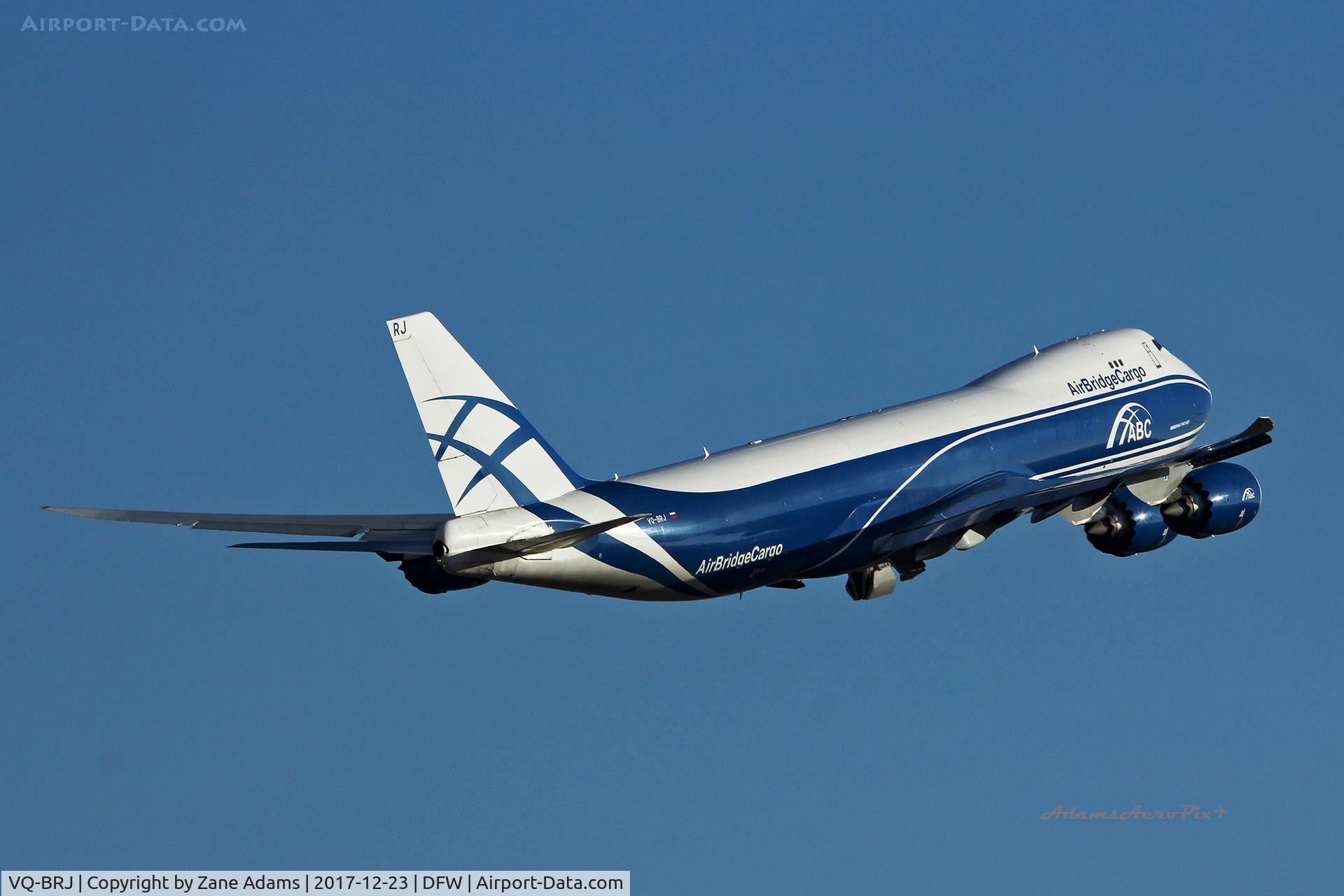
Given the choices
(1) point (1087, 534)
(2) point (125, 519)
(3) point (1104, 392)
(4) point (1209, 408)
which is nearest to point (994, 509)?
(1) point (1087, 534)

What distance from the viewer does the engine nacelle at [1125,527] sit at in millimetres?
61969

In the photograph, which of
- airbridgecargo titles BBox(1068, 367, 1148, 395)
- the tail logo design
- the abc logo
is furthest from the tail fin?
the abc logo

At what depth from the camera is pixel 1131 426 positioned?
66188 mm

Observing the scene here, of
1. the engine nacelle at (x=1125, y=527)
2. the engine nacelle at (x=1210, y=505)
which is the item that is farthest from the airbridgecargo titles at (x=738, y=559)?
the engine nacelle at (x=1210, y=505)

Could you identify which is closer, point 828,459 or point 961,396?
point 828,459

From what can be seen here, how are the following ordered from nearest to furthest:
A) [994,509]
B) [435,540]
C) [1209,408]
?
[435,540] < [994,509] < [1209,408]

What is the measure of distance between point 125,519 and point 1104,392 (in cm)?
2817

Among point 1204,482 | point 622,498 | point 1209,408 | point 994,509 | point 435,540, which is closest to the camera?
point 435,540

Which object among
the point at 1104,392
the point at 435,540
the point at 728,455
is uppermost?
the point at 1104,392

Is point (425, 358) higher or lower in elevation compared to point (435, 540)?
higher

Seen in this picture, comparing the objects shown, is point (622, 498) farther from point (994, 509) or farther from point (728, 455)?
point (994, 509)

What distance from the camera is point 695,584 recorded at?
56.0 meters

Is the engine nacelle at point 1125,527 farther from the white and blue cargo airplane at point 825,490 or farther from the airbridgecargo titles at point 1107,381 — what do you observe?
the airbridgecargo titles at point 1107,381

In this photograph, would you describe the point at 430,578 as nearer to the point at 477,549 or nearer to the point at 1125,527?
the point at 477,549
